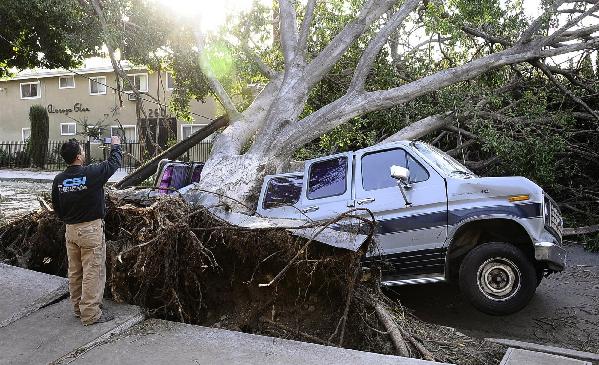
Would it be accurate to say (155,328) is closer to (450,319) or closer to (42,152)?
(450,319)

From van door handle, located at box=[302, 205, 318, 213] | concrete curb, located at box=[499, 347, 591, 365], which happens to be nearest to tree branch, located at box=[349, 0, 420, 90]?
van door handle, located at box=[302, 205, 318, 213]

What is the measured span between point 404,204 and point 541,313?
6.89 ft

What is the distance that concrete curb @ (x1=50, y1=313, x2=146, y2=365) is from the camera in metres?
4.36

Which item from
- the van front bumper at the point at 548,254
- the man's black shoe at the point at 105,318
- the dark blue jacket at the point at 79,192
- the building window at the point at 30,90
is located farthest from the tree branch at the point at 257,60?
the building window at the point at 30,90

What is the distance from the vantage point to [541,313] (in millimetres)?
6582

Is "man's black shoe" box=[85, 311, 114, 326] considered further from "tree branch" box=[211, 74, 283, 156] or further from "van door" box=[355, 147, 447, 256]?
"tree branch" box=[211, 74, 283, 156]

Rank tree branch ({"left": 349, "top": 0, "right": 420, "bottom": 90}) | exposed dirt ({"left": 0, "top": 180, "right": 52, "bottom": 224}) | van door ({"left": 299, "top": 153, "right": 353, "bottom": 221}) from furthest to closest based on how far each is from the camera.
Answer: exposed dirt ({"left": 0, "top": 180, "right": 52, "bottom": 224}), tree branch ({"left": 349, "top": 0, "right": 420, "bottom": 90}), van door ({"left": 299, "top": 153, "right": 353, "bottom": 221})

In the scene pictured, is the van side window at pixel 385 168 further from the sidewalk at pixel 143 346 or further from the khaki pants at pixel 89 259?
the khaki pants at pixel 89 259

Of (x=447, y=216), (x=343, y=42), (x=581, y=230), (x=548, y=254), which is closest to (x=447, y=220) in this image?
(x=447, y=216)

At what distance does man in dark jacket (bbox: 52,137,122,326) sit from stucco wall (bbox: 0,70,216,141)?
25.4m

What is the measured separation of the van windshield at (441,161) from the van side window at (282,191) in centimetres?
170

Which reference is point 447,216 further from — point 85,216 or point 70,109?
point 70,109

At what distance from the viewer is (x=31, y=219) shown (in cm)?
788

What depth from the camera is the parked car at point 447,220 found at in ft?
19.6
